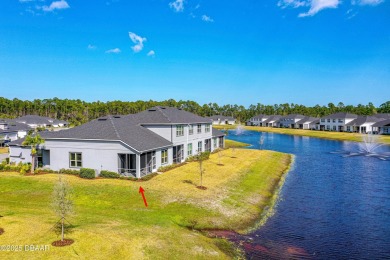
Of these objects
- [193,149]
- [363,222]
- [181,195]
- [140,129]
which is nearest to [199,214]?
[181,195]

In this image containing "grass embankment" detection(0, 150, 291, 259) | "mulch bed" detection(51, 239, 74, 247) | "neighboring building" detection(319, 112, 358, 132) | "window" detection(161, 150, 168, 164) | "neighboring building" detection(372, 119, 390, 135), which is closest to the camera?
"mulch bed" detection(51, 239, 74, 247)

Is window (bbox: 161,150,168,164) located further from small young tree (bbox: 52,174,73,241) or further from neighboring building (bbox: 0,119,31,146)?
neighboring building (bbox: 0,119,31,146)

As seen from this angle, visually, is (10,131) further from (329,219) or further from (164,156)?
(329,219)

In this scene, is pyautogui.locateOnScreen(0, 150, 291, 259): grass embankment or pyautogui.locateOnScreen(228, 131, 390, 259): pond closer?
pyautogui.locateOnScreen(0, 150, 291, 259): grass embankment

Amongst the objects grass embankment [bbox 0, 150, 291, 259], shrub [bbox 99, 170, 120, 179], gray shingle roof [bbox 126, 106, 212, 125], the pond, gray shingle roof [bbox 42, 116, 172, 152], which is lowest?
the pond

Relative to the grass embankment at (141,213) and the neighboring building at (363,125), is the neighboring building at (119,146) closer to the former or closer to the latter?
the grass embankment at (141,213)

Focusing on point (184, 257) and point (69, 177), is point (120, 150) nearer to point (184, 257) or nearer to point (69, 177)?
point (69, 177)

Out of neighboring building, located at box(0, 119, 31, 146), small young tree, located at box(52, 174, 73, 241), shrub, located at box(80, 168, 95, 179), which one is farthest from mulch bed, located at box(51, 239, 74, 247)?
neighboring building, located at box(0, 119, 31, 146)

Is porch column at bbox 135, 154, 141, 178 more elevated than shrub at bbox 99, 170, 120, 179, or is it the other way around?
porch column at bbox 135, 154, 141, 178

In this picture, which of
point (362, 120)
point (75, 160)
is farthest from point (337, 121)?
point (75, 160)
